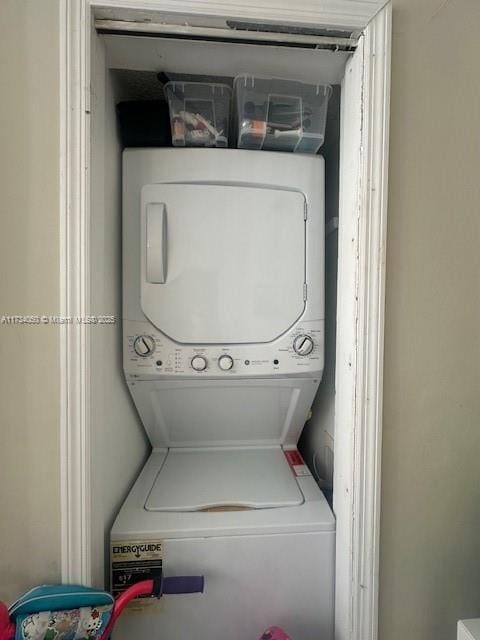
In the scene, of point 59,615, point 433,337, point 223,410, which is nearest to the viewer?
point 59,615

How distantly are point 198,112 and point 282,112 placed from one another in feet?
0.90

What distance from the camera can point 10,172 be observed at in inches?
26.7

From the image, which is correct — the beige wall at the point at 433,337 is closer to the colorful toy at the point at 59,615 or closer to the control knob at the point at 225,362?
the control knob at the point at 225,362

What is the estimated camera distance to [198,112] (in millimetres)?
938

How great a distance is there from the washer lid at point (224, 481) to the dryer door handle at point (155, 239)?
0.70 meters

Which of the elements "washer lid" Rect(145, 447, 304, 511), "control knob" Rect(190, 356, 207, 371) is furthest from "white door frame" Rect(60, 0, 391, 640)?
"control knob" Rect(190, 356, 207, 371)

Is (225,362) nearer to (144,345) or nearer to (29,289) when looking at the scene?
(144,345)

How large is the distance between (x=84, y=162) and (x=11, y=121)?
19 cm

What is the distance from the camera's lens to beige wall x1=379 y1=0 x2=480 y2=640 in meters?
0.74

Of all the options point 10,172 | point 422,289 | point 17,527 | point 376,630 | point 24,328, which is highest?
point 10,172

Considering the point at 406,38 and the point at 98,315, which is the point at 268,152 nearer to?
the point at 406,38

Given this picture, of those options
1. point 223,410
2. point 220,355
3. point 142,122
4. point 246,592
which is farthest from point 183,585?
point 142,122

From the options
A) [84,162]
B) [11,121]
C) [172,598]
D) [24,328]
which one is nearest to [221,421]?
[172,598]

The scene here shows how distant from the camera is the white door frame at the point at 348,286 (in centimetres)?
67
